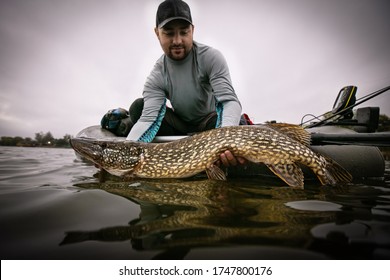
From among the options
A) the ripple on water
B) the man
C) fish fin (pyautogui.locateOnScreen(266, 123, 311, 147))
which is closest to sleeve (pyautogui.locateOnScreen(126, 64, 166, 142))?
the man

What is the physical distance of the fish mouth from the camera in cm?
221

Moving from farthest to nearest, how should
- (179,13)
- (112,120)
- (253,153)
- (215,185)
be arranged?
(112,120)
(179,13)
(253,153)
(215,185)

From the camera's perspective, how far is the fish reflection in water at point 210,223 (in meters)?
0.80

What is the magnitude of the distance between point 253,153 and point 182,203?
0.97 m

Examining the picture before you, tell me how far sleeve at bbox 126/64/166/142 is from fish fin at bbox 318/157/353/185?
2.15 metres

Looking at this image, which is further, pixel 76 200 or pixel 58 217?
pixel 76 200

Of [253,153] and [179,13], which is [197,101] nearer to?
[179,13]

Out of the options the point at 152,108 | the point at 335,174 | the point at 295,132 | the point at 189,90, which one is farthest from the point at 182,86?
the point at 335,174

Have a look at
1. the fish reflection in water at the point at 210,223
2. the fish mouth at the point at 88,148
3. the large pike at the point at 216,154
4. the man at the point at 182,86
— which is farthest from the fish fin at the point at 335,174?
the fish mouth at the point at 88,148

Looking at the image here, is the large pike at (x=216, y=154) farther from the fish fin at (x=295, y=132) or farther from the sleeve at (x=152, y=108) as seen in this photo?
the sleeve at (x=152, y=108)

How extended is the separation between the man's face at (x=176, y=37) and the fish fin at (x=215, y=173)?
5.77 feet

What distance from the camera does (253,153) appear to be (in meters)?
1.96
